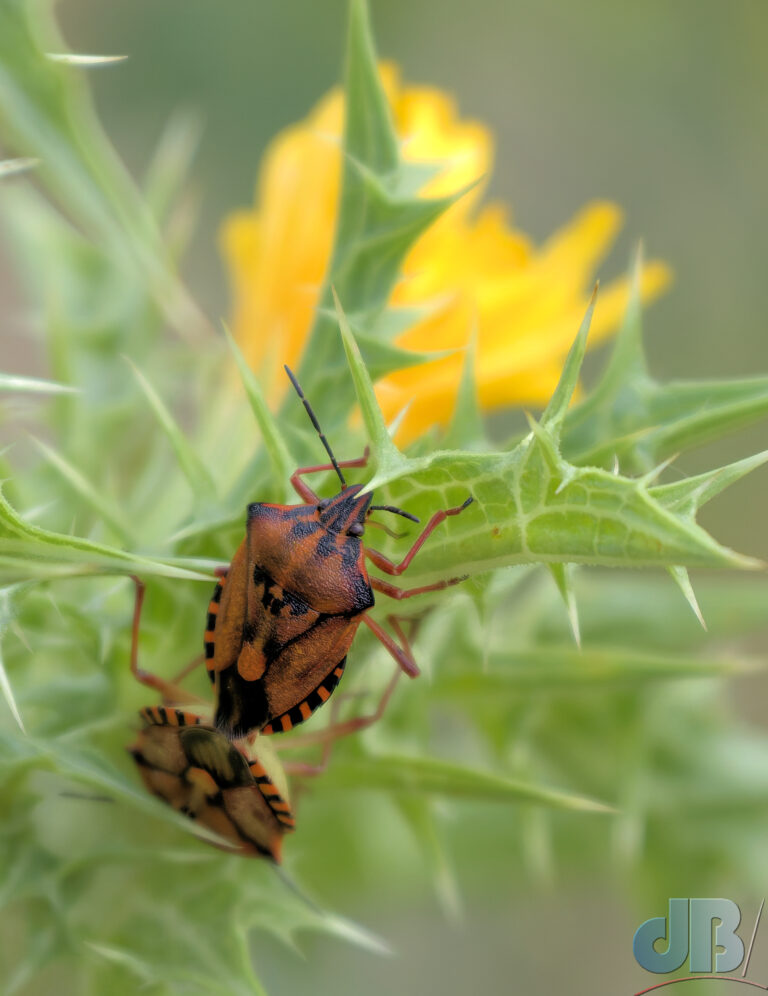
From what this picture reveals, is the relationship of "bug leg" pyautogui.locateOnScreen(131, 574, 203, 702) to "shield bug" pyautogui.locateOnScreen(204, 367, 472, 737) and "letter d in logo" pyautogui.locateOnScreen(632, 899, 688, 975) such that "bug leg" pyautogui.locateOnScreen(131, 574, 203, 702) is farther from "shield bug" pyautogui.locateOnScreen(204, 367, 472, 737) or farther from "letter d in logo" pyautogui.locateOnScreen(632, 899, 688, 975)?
"letter d in logo" pyautogui.locateOnScreen(632, 899, 688, 975)

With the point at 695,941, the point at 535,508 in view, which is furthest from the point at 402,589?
the point at 695,941

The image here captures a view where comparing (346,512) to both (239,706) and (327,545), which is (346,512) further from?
(239,706)

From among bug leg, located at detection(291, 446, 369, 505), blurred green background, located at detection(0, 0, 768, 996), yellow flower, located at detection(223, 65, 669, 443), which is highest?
blurred green background, located at detection(0, 0, 768, 996)

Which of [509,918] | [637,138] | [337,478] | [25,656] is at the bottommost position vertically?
[25,656]

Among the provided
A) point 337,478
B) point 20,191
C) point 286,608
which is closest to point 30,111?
point 20,191

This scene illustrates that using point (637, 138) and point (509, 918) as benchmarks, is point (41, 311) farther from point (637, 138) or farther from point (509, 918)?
point (637, 138)

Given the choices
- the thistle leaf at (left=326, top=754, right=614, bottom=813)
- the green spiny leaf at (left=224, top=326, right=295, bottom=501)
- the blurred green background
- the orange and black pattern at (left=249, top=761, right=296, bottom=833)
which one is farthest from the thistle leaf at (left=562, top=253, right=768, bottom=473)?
the blurred green background

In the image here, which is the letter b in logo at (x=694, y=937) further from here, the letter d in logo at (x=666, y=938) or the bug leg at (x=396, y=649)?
the bug leg at (x=396, y=649)
